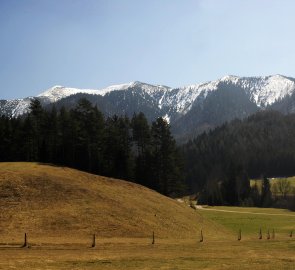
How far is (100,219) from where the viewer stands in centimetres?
4975

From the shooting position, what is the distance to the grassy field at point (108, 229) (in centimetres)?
3061

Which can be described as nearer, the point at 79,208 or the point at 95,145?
the point at 79,208

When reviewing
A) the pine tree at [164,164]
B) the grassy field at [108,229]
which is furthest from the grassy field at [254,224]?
the pine tree at [164,164]

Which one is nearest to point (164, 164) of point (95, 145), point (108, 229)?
point (95, 145)

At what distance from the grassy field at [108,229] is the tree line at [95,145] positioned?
93.2 ft

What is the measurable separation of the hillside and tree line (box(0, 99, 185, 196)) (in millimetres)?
31617

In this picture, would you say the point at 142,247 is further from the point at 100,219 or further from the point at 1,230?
the point at 1,230

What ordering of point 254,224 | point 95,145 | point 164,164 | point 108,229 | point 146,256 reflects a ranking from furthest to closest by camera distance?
point 164,164
point 95,145
point 254,224
point 108,229
point 146,256

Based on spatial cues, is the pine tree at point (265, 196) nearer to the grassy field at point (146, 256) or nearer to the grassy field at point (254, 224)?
the grassy field at point (254, 224)

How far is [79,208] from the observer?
5175 centimetres

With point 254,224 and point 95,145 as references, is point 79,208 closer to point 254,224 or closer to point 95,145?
point 254,224

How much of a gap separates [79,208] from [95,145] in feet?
146

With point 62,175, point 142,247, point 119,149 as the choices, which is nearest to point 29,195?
point 62,175

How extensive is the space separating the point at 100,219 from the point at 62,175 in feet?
44.6
